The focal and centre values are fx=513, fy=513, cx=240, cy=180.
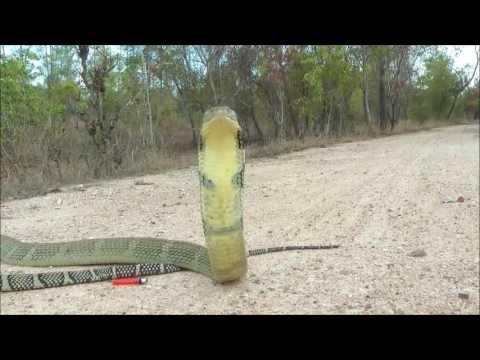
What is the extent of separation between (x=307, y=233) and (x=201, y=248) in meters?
1.10

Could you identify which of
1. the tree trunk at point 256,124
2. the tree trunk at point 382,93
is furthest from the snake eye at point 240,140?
the tree trunk at point 382,93

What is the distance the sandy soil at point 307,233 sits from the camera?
7.97 feet

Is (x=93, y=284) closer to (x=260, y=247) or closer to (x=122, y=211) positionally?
(x=260, y=247)

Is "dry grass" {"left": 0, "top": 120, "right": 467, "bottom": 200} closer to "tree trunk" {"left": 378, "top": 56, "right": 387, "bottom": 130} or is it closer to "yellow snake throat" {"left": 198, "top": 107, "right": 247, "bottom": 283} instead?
"yellow snake throat" {"left": 198, "top": 107, "right": 247, "bottom": 283}

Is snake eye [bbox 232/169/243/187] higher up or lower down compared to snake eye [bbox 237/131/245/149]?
lower down

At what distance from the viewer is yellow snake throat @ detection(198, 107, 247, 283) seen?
2.09m

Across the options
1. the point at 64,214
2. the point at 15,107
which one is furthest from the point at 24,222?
the point at 15,107

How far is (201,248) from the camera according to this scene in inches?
124

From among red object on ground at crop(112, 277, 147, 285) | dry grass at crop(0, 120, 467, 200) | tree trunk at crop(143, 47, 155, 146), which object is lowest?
red object on ground at crop(112, 277, 147, 285)

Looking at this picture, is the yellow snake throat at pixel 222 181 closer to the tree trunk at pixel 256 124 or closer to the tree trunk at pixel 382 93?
the tree trunk at pixel 256 124

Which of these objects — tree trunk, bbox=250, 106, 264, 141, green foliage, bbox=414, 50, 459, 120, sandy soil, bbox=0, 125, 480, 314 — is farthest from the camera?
green foliage, bbox=414, 50, 459, 120

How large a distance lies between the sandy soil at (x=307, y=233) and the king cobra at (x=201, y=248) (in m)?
0.12

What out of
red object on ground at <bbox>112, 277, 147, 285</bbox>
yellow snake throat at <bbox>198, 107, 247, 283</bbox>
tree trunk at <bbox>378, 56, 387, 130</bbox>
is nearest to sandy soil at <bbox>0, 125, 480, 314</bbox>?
red object on ground at <bbox>112, 277, 147, 285</bbox>

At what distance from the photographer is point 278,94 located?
56.1 feet
